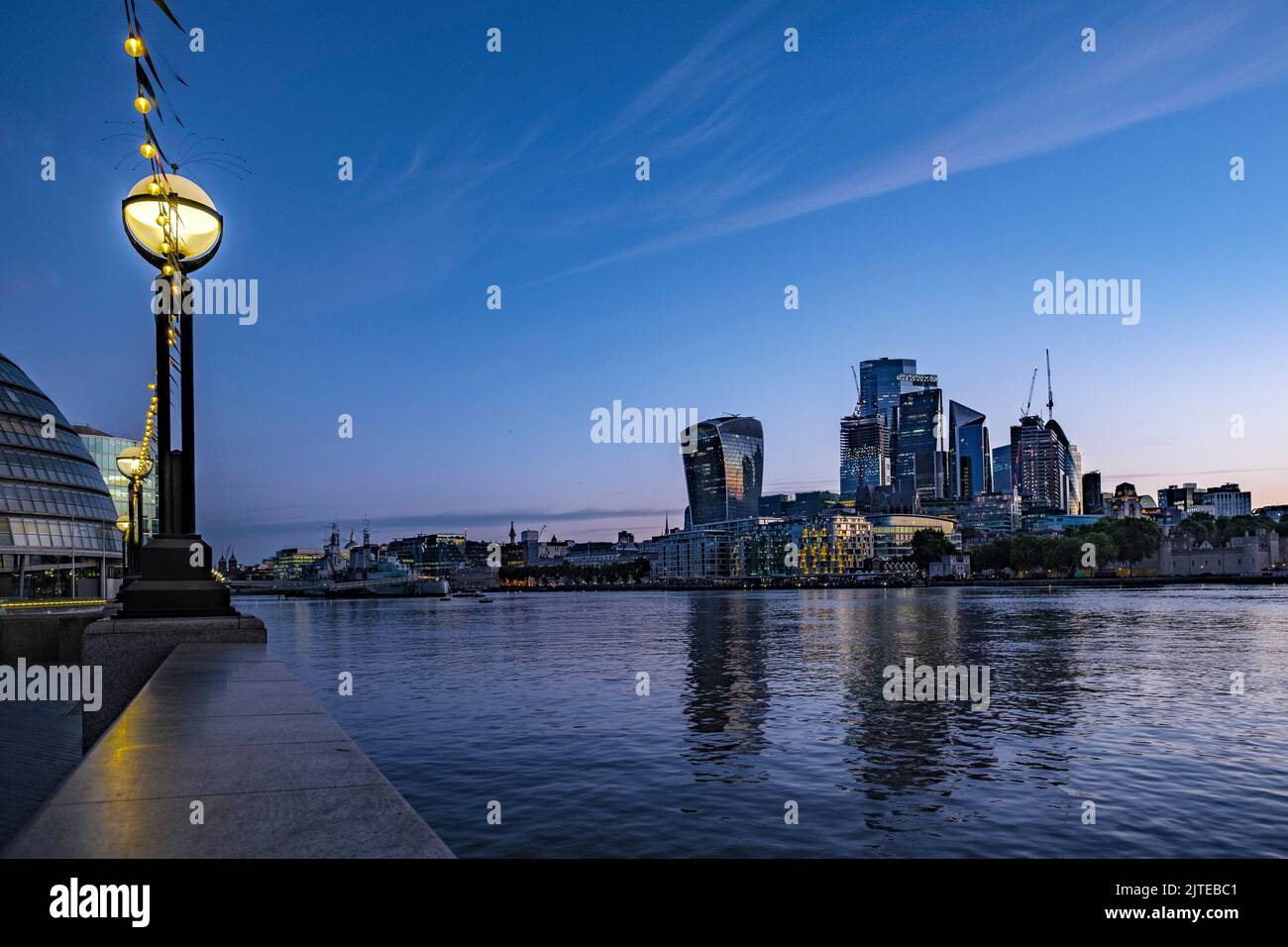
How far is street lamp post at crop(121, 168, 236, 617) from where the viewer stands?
1393 cm

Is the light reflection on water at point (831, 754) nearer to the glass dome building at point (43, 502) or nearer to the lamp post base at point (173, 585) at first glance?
the lamp post base at point (173, 585)

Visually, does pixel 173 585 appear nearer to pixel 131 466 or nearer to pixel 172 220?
pixel 172 220

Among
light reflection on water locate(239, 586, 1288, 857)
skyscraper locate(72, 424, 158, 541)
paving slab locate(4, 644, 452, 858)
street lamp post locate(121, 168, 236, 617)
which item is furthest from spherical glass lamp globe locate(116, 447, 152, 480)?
skyscraper locate(72, 424, 158, 541)

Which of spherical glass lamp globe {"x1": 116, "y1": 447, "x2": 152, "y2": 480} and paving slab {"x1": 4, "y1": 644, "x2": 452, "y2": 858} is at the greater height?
spherical glass lamp globe {"x1": 116, "y1": 447, "x2": 152, "y2": 480}

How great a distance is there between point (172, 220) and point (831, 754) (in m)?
17.6

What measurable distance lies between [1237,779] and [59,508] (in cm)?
9786

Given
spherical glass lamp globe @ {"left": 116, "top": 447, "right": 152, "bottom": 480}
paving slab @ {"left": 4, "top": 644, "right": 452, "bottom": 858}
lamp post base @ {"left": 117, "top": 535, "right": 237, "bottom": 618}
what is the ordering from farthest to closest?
1. spherical glass lamp globe @ {"left": 116, "top": 447, "right": 152, "bottom": 480}
2. lamp post base @ {"left": 117, "top": 535, "right": 237, "bottom": 618}
3. paving slab @ {"left": 4, "top": 644, "right": 452, "bottom": 858}

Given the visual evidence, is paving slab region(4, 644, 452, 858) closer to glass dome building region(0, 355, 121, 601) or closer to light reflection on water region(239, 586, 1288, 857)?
light reflection on water region(239, 586, 1288, 857)

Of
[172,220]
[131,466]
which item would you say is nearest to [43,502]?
[131,466]

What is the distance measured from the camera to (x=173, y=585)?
549 inches

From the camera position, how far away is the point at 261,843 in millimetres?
3803

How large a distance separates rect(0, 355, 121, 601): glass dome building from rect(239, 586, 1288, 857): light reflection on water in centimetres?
5552
